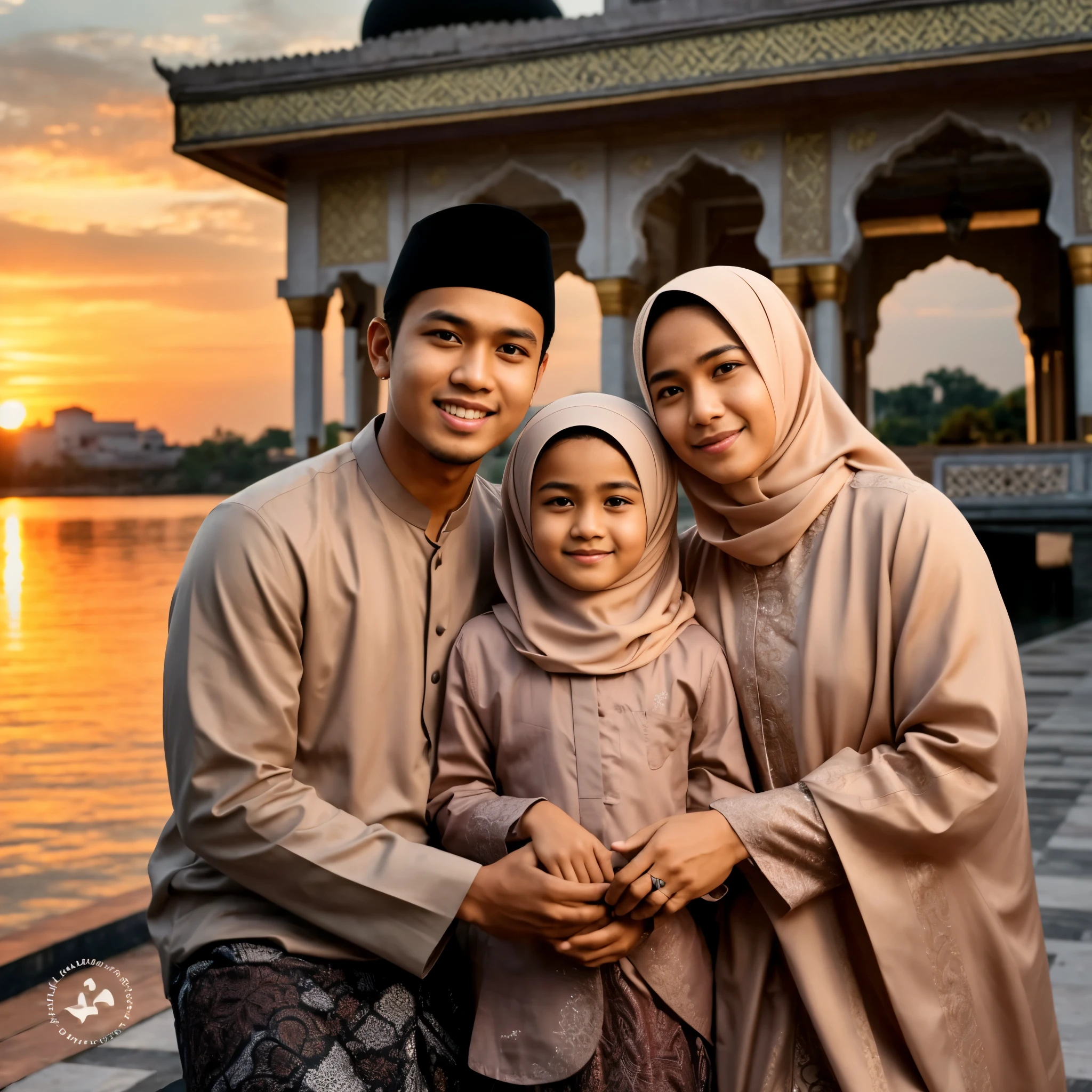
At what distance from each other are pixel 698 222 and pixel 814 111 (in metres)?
2.20

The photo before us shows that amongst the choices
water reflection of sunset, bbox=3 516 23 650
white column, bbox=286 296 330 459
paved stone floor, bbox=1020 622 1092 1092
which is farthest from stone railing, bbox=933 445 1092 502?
water reflection of sunset, bbox=3 516 23 650

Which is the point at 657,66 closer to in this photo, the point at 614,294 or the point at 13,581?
the point at 614,294

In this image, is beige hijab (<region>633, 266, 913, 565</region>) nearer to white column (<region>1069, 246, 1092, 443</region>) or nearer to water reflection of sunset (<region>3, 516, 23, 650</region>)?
water reflection of sunset (<region>3, 516, 23, 650</region>)

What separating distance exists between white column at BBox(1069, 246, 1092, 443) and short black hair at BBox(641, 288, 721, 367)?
7.47 m

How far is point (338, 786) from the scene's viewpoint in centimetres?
140

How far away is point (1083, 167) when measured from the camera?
8234 mm

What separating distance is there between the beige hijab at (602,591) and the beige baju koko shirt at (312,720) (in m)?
0.12

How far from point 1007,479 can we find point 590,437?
7.19 m

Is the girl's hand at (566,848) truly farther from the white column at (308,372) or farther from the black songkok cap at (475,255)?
the white column at (308,372)

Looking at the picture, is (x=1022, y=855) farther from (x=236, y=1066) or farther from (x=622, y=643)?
(x=236, y=1066)

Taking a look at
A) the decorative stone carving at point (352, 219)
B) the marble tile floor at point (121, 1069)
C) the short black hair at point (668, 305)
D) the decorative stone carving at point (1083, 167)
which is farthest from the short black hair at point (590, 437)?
the decorative stone carving at point (352, 219)

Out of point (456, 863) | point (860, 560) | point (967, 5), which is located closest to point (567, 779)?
point (456, 863)

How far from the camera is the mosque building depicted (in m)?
8.02

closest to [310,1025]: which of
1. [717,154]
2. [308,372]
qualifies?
[717,154]
